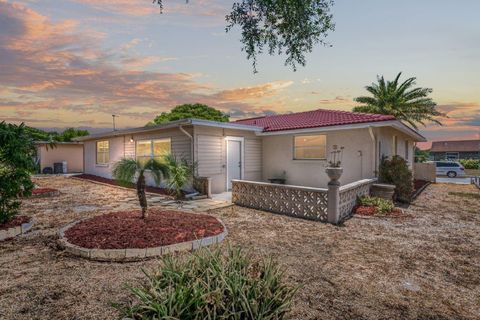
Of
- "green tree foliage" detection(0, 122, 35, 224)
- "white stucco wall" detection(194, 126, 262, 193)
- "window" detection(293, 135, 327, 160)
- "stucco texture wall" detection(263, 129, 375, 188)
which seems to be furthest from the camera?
"window" detection(293, 135, 327, 160)

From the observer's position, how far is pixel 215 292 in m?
1.98

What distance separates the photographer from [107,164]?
1719 cm

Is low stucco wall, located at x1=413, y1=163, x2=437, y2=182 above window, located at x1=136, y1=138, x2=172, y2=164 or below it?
below

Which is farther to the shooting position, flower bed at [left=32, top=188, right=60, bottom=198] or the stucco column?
flower bed at [left=32, top=188, right=60, bottom=198]

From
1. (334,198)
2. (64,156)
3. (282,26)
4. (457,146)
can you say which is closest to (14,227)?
(282,26)

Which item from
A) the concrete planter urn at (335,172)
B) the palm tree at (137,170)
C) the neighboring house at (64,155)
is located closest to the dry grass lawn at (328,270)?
the concrete planter urn at (335,172)

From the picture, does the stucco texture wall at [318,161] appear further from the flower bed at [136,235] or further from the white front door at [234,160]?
the flower bed at [136,235]

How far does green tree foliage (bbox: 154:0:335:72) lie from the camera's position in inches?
191

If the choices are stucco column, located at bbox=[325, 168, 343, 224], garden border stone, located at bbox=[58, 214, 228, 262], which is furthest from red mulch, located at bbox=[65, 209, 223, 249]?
stucco column, located at bbox=[325, 168, 343, 224]

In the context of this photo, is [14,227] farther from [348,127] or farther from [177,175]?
[348,127]

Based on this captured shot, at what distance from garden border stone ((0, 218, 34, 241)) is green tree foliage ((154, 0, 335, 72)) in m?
6.05

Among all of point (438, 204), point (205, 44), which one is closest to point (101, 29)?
point (205, 44)

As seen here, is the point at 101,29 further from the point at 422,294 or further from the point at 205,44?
the point at 422,294

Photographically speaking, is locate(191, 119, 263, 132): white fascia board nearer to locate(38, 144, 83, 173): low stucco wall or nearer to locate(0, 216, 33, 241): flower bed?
locate(0, 216, 33, 241): flower bed
